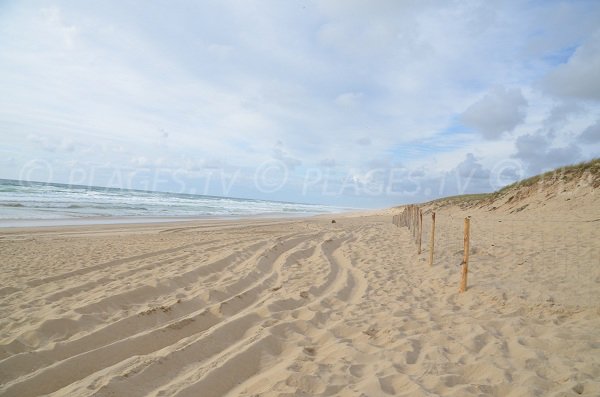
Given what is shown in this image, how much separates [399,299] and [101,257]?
7.36m

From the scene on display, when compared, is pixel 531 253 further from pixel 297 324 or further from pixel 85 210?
pixel 85 210

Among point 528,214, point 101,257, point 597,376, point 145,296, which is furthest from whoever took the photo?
point 528,214

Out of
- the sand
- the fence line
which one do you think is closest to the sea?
the sand

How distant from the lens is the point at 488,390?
3.20 m

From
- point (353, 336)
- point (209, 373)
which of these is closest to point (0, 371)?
point (209, 373)

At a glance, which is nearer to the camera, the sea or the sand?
the sand

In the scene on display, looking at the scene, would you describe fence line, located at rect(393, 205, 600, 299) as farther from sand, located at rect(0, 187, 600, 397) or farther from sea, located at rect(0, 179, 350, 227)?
sea, located at rect(0, 179, 350, 227)

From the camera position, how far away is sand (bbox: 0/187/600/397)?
3.41m

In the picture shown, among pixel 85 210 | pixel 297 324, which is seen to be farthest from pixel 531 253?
pixel 85 210

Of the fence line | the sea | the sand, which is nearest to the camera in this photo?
the sand

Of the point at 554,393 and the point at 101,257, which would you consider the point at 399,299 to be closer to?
the point at 554,393

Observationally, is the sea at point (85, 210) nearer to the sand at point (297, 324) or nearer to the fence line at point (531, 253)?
the sand at point (297, 324)

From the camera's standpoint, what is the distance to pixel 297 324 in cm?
494

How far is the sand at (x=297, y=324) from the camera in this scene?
341 cm
